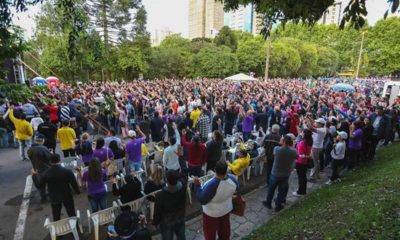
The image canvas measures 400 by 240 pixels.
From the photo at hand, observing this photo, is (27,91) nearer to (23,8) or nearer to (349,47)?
(23,8)

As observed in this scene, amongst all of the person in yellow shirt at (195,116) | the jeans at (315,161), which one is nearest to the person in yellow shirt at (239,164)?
the jeans at (315,161)

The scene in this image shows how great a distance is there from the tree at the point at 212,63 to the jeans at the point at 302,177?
35481 mm

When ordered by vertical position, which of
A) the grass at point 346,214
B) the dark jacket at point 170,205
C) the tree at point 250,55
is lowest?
the grass at point 346,214

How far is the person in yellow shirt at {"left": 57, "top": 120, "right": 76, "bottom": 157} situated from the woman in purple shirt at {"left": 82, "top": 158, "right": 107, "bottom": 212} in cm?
297

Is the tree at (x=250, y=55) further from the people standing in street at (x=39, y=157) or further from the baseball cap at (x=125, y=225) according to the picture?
the baseball cap at (x=125, y=225)

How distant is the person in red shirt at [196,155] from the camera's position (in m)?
6.43

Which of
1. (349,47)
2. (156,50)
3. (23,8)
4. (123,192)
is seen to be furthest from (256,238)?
(349,47)

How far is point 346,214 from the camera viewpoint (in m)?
4.91

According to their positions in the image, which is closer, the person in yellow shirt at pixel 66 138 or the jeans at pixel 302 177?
the jeans at pixel 302 177

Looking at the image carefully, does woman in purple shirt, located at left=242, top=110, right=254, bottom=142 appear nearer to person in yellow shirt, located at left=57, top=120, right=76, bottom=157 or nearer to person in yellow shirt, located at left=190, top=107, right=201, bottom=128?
person in yellow shirt, located at left=190, top=107, right=201, bottom=128

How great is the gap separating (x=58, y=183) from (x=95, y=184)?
0.61 metres

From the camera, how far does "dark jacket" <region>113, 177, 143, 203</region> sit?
4723 millimetres

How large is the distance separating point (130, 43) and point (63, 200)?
1329 inches

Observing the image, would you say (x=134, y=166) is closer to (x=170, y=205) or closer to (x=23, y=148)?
(x=170, y=205)
